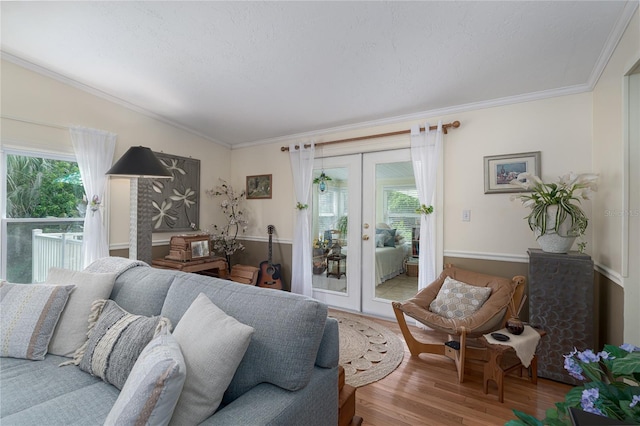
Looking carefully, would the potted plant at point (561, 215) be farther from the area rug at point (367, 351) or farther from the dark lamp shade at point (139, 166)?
the dark lamp shade at point (139, 166)

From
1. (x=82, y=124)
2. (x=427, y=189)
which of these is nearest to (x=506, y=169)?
(x=427, y=189)

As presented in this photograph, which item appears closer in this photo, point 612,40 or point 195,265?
point 612,40

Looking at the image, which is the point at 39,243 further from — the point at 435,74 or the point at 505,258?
the point at 505,258

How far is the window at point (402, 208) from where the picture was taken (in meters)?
3.31

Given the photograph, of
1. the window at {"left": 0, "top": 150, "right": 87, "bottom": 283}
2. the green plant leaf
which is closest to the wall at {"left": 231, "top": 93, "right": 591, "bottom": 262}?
Result: the green plant leaf

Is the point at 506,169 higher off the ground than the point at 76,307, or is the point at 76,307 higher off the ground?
the point at 506,169

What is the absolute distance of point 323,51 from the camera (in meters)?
2.25

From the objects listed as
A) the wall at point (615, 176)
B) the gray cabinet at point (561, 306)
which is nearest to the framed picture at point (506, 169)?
the wall at point (615, 176)

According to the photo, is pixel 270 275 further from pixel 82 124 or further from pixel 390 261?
pixel 82 124

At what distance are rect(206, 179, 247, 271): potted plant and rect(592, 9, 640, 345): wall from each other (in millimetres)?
3960

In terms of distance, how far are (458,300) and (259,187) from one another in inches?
121

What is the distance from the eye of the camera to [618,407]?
71 centimetres

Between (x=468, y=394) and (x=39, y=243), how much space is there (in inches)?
157

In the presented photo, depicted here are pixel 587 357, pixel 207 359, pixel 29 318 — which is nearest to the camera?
pixel 587 357
